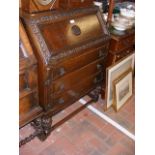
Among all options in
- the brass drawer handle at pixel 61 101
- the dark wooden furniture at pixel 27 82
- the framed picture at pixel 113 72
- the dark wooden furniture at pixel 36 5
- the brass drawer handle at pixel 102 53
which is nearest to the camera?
the dark wooden furniture at pixel 27 82

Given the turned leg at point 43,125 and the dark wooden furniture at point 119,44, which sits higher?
the dark wooden furniture at point 119,44

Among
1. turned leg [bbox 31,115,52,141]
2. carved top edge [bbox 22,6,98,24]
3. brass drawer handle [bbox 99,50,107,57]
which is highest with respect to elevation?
carved top edge [bbox 22,6,98,24]

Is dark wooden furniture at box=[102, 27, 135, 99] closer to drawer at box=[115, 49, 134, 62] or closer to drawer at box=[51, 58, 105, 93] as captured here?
drawer at box=[115, 49, 134, 62]

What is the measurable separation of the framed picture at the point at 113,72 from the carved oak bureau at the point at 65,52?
12cm

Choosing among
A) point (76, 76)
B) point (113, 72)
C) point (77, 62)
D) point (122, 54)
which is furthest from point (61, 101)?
point (122, 54)

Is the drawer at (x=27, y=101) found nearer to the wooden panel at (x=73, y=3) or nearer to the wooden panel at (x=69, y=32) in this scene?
the wooden panel at (x=69, y=32)

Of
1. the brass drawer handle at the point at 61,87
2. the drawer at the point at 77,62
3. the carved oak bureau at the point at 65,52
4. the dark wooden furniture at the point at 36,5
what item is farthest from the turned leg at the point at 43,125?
the dark wooden furniture at the point at 36,5

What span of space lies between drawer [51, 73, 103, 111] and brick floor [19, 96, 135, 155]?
1.05ft

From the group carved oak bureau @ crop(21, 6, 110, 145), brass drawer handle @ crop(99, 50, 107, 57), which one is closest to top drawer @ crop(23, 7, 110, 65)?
carved oak bureau @ crop(21, 6, 110, 145)

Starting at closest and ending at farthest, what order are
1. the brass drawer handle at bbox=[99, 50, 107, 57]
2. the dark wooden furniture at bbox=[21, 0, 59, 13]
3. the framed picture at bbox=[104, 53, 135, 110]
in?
the dark wooden furniture at bbox=[21, 0, 59, 13], the brass drawer handle at bbox=[99, 50, 107, 57], the framed picture at bbox=[104, 53, 135, 110]

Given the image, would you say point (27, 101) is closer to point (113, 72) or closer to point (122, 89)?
point (113, 72)

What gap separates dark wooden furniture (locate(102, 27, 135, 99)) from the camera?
7.29 feet


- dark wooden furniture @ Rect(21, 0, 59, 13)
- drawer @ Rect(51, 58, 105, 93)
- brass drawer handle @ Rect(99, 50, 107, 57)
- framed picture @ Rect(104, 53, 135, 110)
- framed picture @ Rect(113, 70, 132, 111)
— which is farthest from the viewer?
framed picture @ Rect(113, 70, 132, 111)

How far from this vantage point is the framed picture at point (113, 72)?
2311 millimetres
